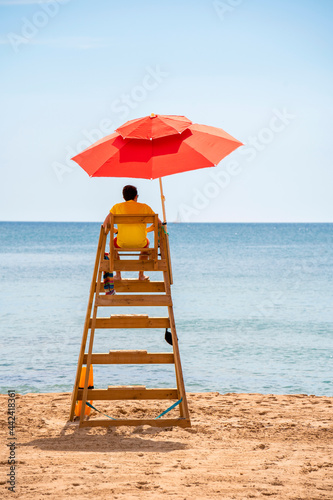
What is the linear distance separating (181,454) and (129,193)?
252 cm

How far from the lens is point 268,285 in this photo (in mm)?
23406

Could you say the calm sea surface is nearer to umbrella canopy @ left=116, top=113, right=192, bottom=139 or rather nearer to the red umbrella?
the red umbrella

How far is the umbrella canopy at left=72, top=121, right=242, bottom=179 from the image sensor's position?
5.84 metres

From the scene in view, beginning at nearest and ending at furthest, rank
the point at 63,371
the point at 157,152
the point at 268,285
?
the point at 157,152 → the point at 63,371 → the point at 268,285

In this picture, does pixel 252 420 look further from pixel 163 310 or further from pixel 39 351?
pixel 163 310

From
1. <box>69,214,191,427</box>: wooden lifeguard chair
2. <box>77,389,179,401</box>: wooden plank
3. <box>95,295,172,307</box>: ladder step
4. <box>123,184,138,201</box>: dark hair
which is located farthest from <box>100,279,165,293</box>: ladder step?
<box>77,389,179,401</box>: wooden plank

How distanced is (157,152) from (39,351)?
19.7ft

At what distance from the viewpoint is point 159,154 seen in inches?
232

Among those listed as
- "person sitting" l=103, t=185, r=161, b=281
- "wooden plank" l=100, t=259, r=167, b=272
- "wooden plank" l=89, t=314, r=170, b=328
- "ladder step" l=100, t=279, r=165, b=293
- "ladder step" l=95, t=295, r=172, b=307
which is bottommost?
"wooden plank" l=89, t=314, r=170, b=328

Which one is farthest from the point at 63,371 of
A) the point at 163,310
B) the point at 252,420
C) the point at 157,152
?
the point at 163,310

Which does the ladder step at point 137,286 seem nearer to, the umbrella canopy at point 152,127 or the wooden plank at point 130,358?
the wooden plank at point 130,358

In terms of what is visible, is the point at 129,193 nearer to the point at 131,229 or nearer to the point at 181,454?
the point at 131,229

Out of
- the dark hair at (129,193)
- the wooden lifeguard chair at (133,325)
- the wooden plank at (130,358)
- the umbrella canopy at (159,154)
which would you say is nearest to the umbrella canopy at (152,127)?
the umbrella canopy at (159,154)

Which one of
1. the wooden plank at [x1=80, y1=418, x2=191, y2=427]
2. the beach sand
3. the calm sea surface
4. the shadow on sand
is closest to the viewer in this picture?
the beach sand
